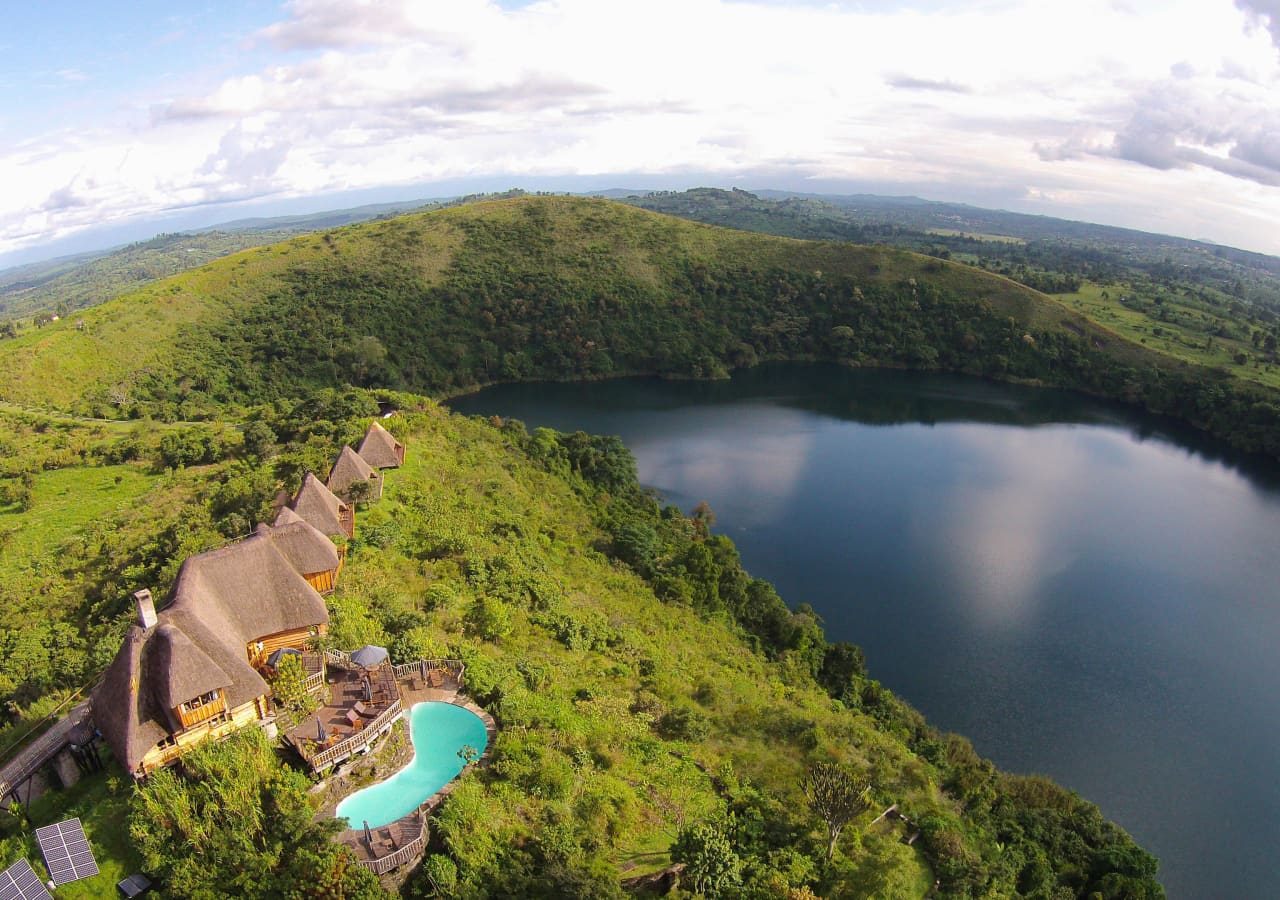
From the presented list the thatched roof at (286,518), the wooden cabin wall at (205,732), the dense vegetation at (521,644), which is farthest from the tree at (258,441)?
the wooden cabin wall at (205,732)

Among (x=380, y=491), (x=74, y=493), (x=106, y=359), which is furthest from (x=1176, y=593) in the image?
(x=106, y=359)

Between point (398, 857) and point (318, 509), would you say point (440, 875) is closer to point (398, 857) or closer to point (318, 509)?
point (398, 857)

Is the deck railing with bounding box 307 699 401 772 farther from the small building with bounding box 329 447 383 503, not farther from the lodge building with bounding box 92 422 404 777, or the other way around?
the small building with bounding box 329 447 383 503

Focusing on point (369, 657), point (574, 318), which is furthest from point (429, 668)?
point (574, 318)

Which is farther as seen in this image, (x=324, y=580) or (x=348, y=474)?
(x=348, y=474)

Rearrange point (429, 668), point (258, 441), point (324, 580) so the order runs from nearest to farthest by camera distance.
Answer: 1. point (429, 668)
2. point (324, 580)
3. point (258, 441)

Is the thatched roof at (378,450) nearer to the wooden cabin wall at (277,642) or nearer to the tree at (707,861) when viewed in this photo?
the wooden cabin wall at (277,642)

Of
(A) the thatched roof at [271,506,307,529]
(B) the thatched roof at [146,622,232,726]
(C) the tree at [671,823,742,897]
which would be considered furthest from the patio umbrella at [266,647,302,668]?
(C) the tree at [671,823,742,897]
